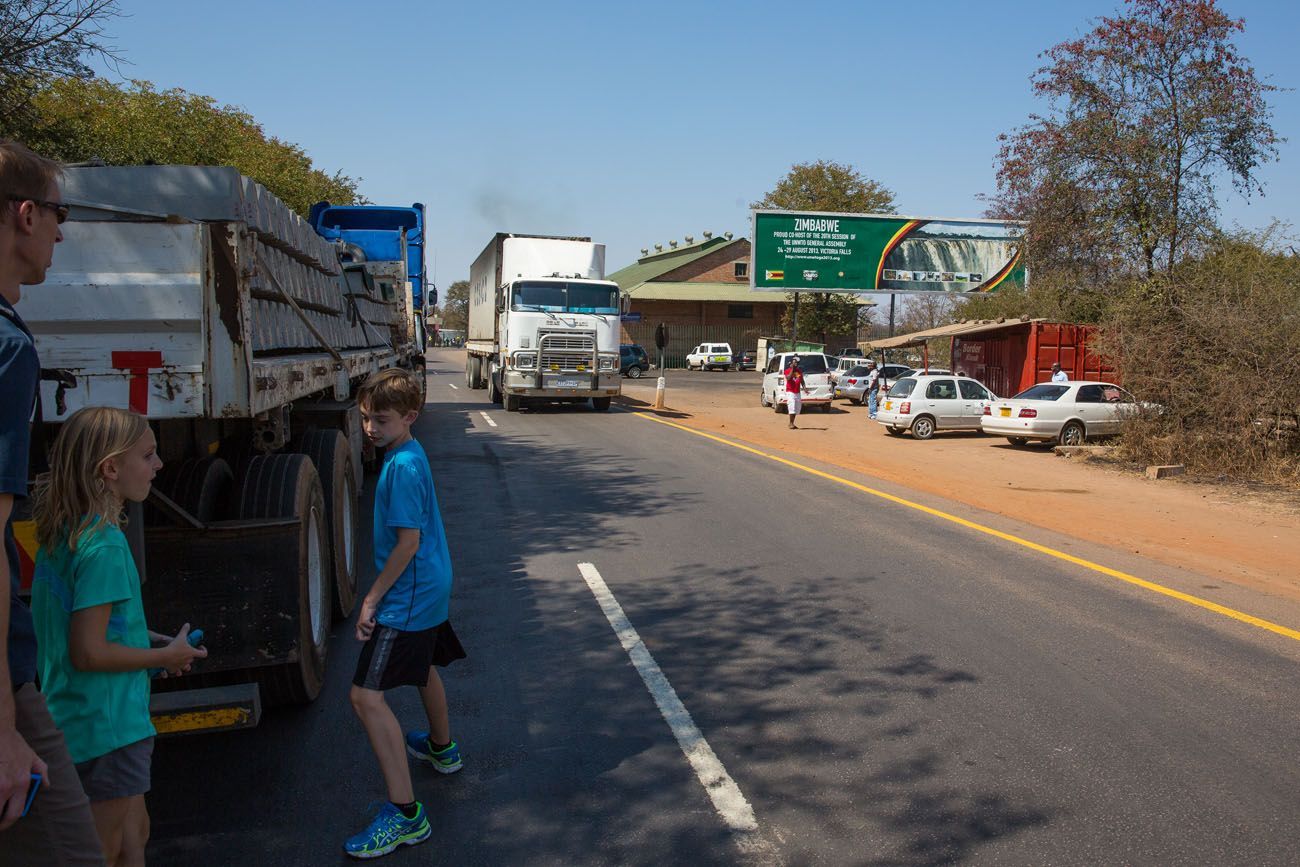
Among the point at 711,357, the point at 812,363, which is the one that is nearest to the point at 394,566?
the point at 812,363

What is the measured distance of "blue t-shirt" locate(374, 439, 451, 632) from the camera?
368 centimetres

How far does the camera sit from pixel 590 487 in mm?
12250

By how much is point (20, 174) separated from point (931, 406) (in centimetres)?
2217

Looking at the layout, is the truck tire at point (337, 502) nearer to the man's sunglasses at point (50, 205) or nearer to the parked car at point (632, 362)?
the man's sunglasses at point (50, 205)

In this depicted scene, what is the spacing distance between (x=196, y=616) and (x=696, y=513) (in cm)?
671

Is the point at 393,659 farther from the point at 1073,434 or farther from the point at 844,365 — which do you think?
the point at 844,365

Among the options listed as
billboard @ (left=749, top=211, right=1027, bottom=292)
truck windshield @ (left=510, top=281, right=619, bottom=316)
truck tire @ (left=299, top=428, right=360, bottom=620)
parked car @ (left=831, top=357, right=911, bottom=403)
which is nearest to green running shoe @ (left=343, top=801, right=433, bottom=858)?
truck tire @ (left=299, top=428, right=360, bottom=620)

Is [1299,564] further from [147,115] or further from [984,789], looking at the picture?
[147,115]

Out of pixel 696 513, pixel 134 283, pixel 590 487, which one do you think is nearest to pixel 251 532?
pixel 134 283

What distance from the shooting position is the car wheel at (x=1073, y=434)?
19.7 metres

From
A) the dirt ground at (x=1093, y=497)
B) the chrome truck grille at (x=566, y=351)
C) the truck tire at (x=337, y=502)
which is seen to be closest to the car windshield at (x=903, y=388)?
the dirt ground at (x=1093, y=497)

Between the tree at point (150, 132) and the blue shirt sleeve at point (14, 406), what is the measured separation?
12.3m

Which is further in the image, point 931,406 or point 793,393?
point 793,393

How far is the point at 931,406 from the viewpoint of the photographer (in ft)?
74.6
